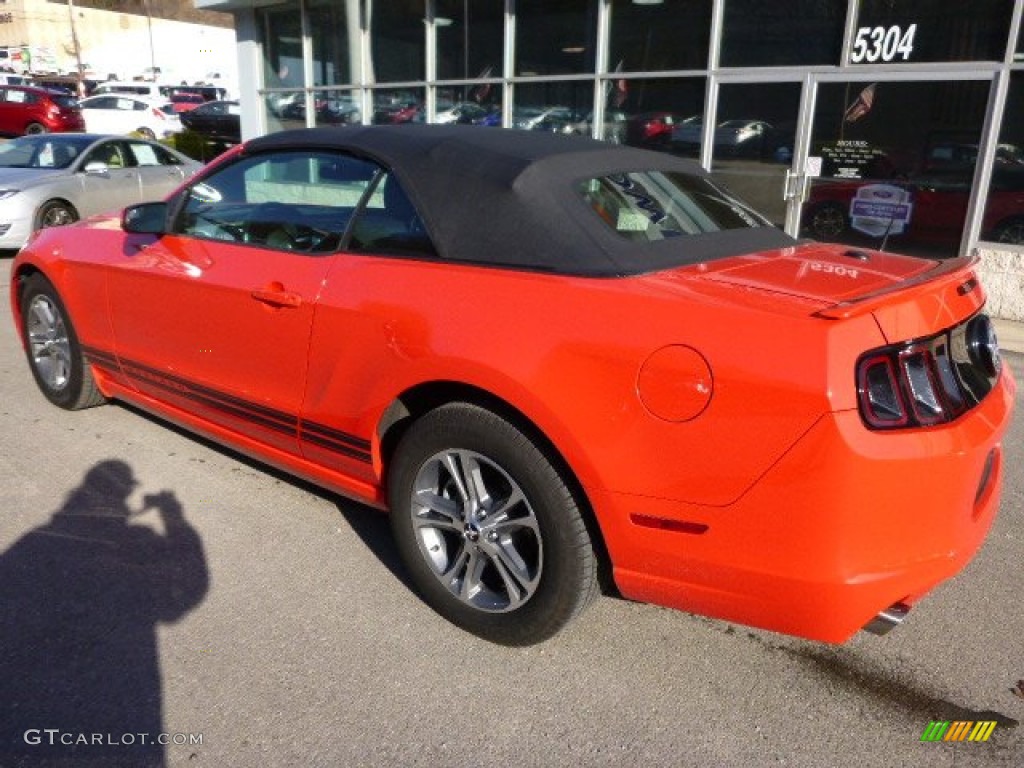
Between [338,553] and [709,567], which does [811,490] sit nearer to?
[709,567]

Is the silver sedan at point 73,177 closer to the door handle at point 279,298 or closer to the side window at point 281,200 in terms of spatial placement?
the side window at point 281,200

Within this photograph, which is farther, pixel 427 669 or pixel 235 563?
pixel 235 563

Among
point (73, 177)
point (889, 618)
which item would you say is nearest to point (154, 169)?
point (73, 177)

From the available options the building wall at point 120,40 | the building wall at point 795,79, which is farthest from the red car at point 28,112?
the building wall at point 120,40

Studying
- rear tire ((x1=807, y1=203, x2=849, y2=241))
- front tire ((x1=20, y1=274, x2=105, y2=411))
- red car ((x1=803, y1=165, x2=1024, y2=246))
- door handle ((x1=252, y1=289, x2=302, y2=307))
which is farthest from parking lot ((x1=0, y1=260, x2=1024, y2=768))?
rear tire ((x1=807, y1=203, x2=849, y2=241))

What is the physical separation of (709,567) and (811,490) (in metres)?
0.36

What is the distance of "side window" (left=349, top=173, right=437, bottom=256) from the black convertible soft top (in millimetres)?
50

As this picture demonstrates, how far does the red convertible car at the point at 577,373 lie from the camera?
1988 mm

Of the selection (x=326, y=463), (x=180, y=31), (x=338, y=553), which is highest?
(x=180, y=31)

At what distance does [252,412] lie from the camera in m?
3.25

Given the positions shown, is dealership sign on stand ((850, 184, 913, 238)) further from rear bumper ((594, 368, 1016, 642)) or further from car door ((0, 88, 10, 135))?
car door ((0, 88, 10, 135))

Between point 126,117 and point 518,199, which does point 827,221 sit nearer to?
point 518,199

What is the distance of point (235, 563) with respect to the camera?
310cm

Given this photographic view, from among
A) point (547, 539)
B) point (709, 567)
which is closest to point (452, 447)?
point (547, 539)
